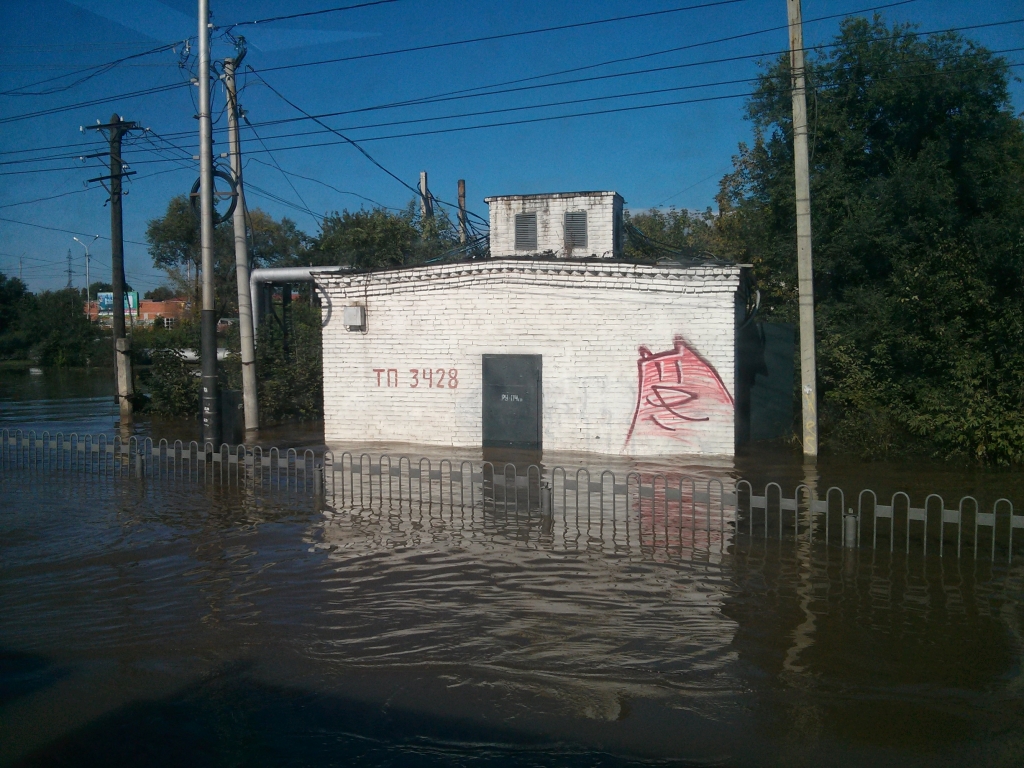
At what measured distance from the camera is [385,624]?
6.62 m

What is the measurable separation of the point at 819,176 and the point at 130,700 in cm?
1786

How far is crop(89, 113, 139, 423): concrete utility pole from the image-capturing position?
77.7ft

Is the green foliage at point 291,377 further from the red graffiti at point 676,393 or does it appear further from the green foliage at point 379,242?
the red graffiti at point 676,393

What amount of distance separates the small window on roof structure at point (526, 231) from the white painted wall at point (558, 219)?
0.09 meters

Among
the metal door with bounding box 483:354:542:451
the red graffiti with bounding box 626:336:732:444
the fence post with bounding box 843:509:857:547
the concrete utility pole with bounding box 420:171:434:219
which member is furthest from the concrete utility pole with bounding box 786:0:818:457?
the concrete utility pole with bounding box 420:171:434:219

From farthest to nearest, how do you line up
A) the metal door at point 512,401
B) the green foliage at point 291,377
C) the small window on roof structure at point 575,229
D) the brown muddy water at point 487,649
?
the green foliage at point 291,377 < the small window on roof structure at point 575,229 < the metal door at point 512,401 < the brown muddy water at point 487,649

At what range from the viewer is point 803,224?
14.0 metres

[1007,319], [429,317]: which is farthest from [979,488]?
[429,317]

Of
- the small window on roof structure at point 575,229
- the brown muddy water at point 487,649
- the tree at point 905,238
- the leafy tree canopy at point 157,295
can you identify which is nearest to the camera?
the brown muddy water at point 487,649

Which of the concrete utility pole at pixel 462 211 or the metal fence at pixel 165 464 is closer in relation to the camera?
the metal fence at pixel 165 464

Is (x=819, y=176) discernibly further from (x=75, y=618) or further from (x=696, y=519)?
(x=75, y=618)

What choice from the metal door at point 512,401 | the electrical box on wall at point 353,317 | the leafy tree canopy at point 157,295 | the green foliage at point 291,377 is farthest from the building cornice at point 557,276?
the leafy tree canopy at point 157,295

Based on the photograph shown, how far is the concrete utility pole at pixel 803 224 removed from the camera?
45.5 ft

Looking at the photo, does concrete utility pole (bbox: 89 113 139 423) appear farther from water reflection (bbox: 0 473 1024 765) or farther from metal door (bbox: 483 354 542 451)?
water reflection (bbox: 0 473 1024 765)
